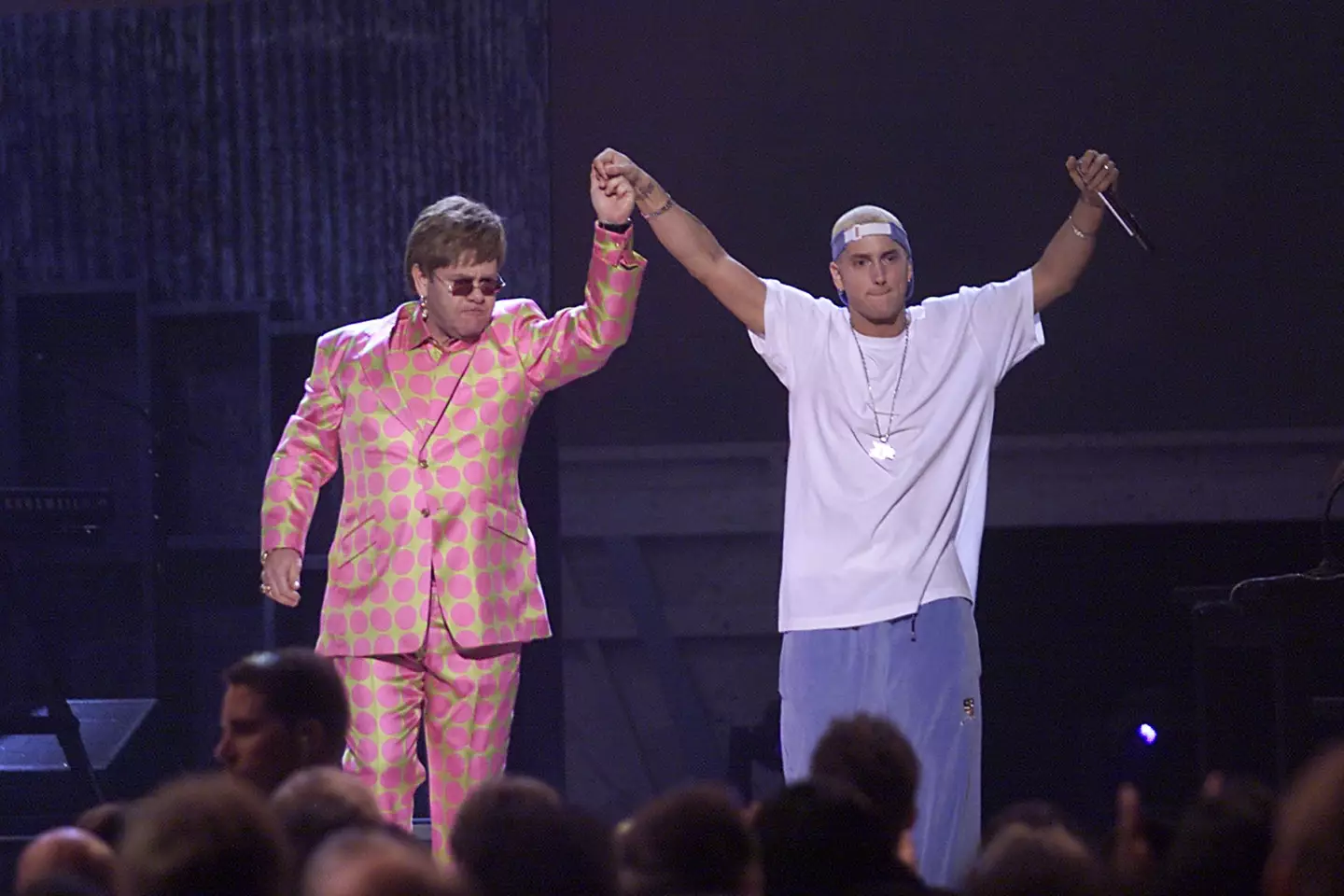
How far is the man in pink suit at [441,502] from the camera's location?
11.3 feet

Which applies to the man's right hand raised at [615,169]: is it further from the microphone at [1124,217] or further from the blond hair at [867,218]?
the microphone at [1124,217]

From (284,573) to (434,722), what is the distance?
0.40 meters

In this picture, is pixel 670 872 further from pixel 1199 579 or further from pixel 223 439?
pixel 1199 579

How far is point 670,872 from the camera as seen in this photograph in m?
1.97

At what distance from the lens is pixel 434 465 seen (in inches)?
A: 139

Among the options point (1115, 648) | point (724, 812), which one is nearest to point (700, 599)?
point (1115, 648)

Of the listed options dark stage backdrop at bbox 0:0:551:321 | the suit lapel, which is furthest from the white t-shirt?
dark stage backdrop at bbox 0:0:551:321

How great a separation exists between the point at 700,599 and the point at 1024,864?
141 inches

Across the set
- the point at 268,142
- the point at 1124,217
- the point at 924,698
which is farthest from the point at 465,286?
the point at 268,142

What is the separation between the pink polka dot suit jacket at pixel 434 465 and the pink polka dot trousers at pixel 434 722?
0.14 feet

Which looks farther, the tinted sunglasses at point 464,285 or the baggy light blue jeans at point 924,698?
the tinted sunglasses at point 464,285

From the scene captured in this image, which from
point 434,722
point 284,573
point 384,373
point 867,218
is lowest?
point 434,722

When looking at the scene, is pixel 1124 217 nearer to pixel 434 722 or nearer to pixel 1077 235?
pixel 1077 235

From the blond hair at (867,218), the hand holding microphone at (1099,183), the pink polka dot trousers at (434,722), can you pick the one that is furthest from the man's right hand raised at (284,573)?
the hand holding microphone at (1099,183)
